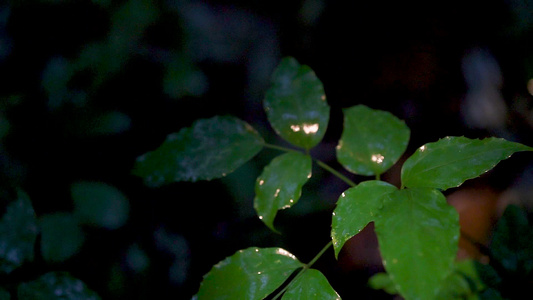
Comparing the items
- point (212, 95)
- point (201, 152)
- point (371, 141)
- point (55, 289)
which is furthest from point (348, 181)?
point (55, 289)

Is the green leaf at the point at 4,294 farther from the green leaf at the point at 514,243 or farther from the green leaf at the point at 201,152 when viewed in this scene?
the green leaf at the point at 514,243

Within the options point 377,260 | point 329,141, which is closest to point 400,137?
point 329,141

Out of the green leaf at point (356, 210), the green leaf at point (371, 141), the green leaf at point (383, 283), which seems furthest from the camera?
the green leaf at point (383, 283)

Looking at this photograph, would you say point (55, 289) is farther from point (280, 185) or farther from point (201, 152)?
point (280, 185)

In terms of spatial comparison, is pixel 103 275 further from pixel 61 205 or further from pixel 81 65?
pixel 81 65

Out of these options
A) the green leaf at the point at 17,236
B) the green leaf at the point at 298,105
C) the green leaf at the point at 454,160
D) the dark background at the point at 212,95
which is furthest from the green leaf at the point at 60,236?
the green leaf at the point at 454,160

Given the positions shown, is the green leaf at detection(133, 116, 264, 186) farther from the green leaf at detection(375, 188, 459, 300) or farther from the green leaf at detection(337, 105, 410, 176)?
the green leaf at detection(375, 188, 459, 300)
